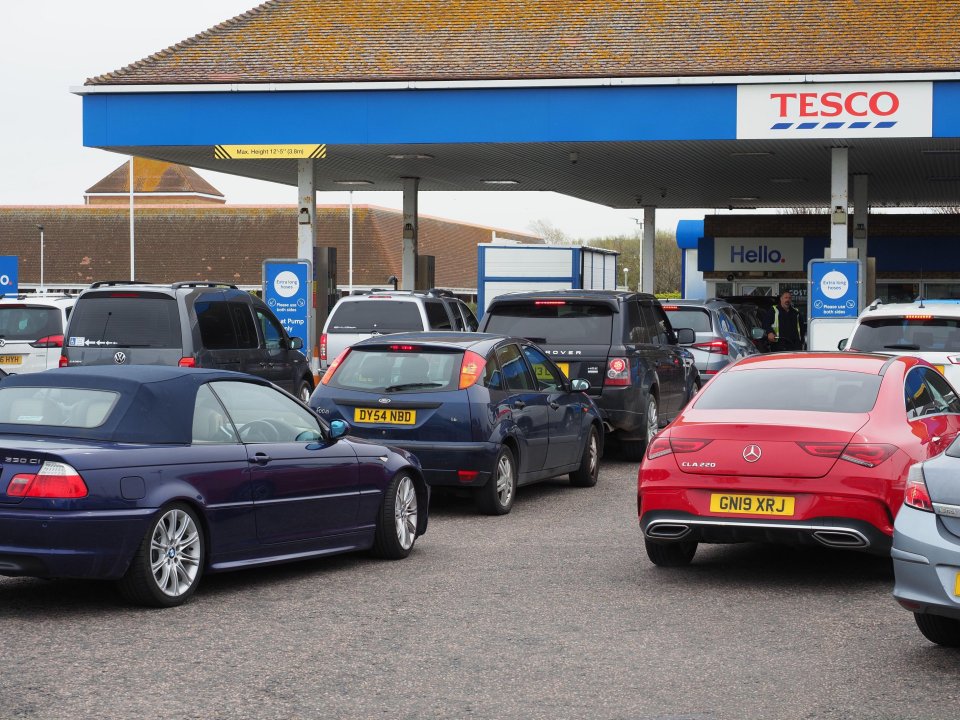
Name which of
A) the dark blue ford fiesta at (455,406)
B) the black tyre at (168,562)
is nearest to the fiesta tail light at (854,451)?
the black tyre at (168,562)

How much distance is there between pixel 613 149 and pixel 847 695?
71.2 feet

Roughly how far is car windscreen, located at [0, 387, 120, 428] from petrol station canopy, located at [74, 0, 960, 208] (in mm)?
17442

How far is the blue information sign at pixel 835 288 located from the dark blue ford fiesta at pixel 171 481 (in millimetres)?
15600

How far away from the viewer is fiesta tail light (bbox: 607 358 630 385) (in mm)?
15664

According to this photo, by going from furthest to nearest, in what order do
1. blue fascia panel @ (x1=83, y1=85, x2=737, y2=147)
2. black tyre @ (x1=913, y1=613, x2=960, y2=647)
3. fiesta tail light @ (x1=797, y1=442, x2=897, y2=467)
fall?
blue fascia panel @ (x1=83, y1=85, x2=737, y2=147), fiesta tail light @ (x1=797, y1=442, x2=897, y2=467), black tyre @ (x1=913, y1=613, x2=960, y2=647)

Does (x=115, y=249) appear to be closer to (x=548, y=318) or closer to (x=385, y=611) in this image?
(x=548, y=318)

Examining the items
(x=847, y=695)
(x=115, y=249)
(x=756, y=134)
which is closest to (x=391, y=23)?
(x=756, y=134)

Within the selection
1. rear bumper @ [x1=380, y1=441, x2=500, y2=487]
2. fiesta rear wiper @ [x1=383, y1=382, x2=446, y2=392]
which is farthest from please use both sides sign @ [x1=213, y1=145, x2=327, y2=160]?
rear bumper @ [x1=380, y1=441, x2=500, y2=487]

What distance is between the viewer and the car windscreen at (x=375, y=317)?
64.4 feet

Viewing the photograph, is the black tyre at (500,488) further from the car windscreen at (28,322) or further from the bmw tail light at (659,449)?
the car windscreen at (28,322)

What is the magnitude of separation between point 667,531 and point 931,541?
8.68 ft

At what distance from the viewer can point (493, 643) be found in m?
7.23

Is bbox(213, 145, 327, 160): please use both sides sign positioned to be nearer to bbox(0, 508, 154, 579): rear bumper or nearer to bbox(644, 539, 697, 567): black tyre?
bbox(644, 539, 697, 567): black tyre

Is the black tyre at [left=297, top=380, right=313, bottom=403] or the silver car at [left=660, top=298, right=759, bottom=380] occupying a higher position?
the silver car at [left=660, top=298, right=759, bottom=380]
